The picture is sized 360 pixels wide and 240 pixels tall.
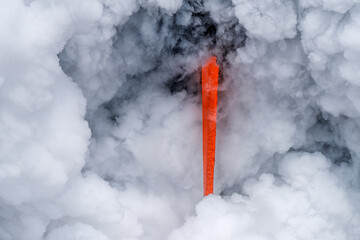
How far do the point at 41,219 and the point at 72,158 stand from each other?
0.33m

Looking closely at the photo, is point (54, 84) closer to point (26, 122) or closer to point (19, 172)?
point (26, 122)

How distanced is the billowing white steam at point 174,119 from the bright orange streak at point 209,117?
0.09 meters

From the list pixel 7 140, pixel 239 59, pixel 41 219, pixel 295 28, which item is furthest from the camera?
pixel 239 59

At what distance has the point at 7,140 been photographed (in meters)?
1.56

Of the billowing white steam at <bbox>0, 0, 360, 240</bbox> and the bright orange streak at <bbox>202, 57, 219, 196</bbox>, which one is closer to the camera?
the billowing white steam at <bbox>0, 0, 360, 240</bbox>

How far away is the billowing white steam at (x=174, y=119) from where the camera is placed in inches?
63.6

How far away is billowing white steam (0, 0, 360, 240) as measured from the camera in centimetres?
161

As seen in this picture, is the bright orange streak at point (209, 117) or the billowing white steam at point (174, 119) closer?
the billowing white steam at point (174, 119)

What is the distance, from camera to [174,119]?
2.30 meters

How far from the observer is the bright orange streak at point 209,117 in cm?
212

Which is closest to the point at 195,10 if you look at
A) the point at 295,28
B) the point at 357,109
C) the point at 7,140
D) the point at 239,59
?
the point at 239,59

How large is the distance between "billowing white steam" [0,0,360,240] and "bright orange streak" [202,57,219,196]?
0.09 m

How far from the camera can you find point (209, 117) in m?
2.24

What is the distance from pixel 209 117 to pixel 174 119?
0.21m
